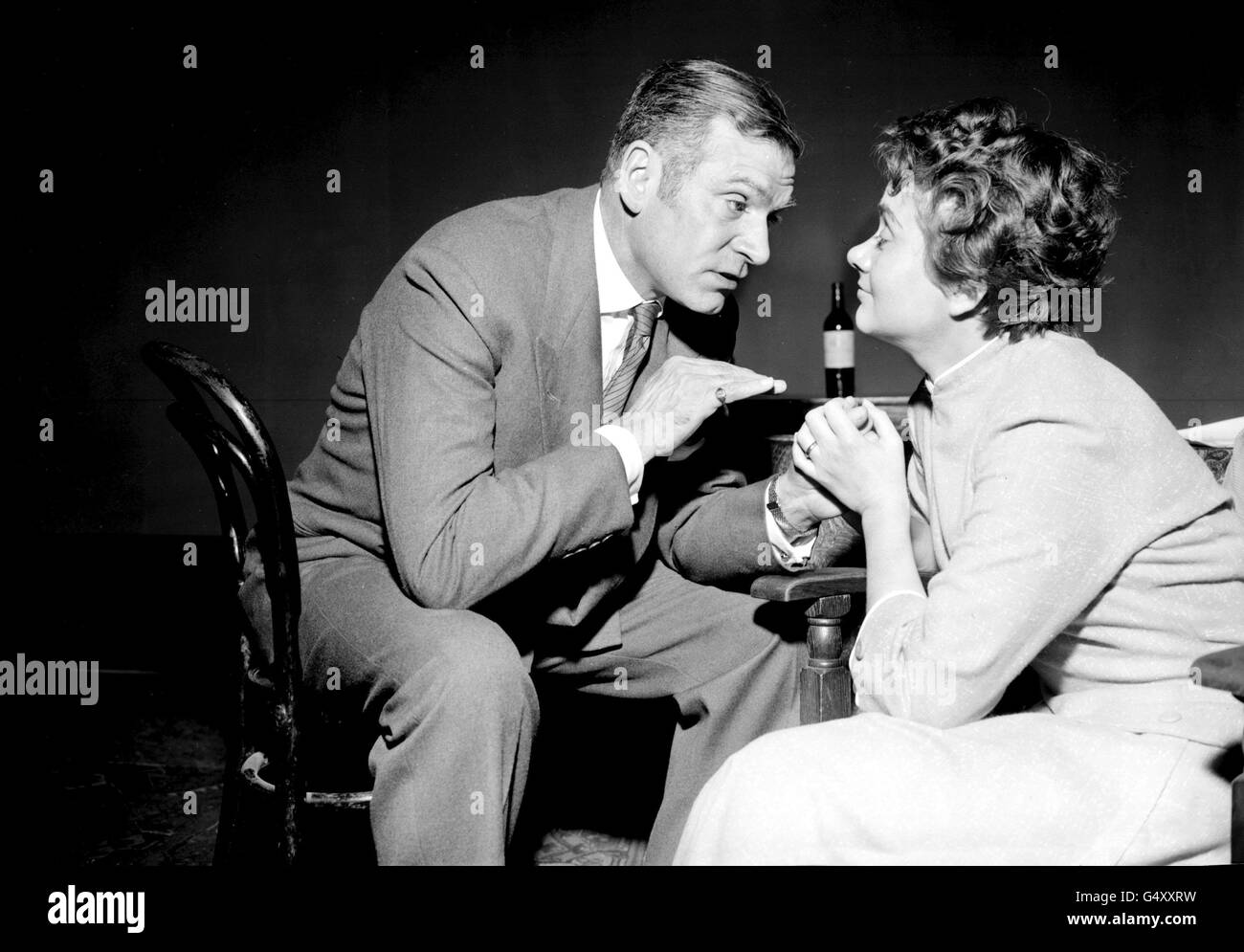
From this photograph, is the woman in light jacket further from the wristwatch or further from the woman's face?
the wristwatch

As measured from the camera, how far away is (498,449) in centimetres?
190

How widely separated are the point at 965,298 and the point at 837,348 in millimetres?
1916

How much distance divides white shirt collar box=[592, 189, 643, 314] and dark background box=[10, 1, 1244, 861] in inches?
82.0

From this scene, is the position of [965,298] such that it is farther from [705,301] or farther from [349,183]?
[349,183]

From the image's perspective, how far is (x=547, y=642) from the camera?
6.79ft

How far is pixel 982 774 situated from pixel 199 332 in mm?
3848

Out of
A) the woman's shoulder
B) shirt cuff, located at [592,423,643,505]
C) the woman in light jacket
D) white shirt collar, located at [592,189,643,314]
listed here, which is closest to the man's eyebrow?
white shirt collar, located at [592,189,643,314]

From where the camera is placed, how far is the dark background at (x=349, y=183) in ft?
13.1

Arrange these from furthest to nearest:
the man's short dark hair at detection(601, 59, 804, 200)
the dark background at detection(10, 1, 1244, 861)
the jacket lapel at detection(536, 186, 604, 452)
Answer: the dark background at detection(10, 1, 1244, 861), the man's short dark hair at detection(601, 59, 804, 200), the jacket lapel at detection(536, 186, 604, 452)

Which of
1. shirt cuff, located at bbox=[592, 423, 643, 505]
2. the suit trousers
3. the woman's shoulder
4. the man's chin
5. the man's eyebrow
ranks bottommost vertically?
the suit trousers

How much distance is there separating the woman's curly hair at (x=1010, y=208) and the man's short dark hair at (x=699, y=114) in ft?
1.58

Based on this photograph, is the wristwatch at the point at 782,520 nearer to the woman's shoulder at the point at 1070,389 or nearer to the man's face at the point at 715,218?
the man's face at the point at 715,218

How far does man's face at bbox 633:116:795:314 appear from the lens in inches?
80.2

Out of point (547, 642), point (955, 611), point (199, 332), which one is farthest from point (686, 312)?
point (199, 332)
